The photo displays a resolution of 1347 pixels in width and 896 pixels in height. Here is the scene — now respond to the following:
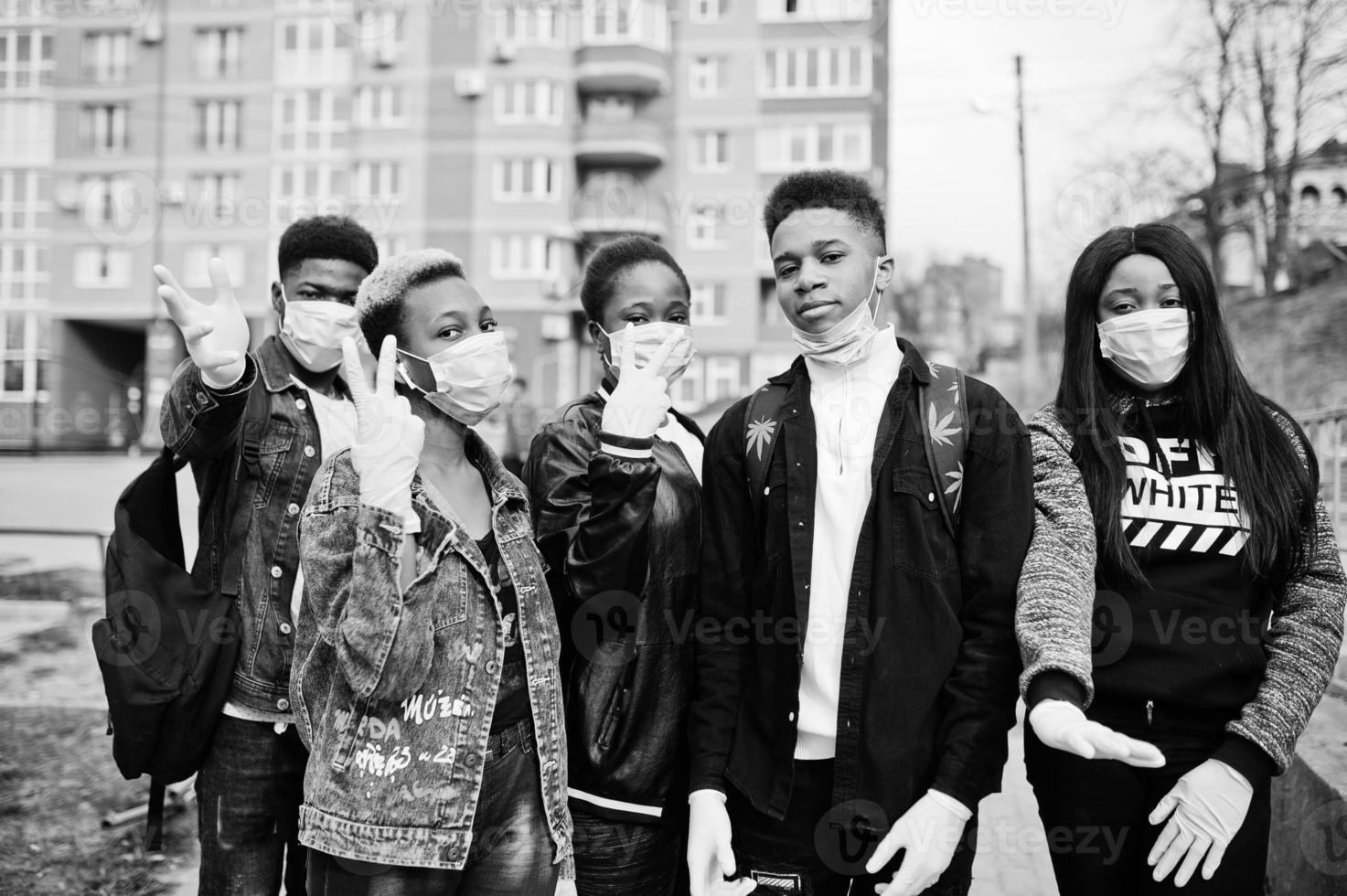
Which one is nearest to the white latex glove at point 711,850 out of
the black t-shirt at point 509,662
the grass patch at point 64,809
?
the black t-shirt at point 509,662

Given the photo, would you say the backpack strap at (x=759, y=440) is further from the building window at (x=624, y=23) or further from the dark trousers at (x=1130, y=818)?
the building window at (x=624, y=23)

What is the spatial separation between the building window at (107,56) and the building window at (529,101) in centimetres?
1350

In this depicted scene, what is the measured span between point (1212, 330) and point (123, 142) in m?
39.6

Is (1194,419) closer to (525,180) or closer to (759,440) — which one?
(759,440)

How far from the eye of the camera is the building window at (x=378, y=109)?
33.1m

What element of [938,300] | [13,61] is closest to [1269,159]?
[13,61]

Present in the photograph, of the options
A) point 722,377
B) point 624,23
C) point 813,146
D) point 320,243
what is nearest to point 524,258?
point 722,377

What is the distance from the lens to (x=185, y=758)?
258cm

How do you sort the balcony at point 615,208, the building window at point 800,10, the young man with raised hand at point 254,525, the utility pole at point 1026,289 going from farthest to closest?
the balcony at point 615,208 → the building window at point 800,10 → the utility pole at point 1026,289 → the young man with raised hand at point 254,525

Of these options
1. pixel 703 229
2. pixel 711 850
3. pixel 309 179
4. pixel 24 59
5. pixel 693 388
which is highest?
pixel 24 59

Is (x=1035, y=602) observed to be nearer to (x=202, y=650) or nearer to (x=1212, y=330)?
(x=1212, y=330)

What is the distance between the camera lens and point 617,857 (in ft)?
7.73

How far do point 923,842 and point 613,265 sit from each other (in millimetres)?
1761

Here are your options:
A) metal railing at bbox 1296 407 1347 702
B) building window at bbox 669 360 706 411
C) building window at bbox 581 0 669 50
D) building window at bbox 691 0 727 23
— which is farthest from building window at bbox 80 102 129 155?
metal railing at bbox 1296 407 1347 702
